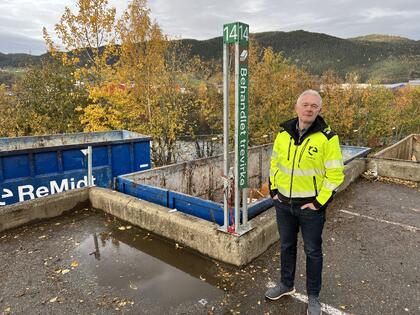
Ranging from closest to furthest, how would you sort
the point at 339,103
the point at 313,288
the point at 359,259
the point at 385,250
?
the point at 313,288 < the point at 359,259 < the point at 385,250 < the point at 339,103

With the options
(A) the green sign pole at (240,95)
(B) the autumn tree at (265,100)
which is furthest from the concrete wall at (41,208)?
(B) the autumn tree at (265,100)

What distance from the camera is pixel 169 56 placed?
18.0 metres

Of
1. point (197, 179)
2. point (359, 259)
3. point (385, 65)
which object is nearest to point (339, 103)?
point (197, 179)

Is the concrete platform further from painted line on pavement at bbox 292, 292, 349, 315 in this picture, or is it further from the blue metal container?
painted line on pavement at bbox 292, 292, 349, 315

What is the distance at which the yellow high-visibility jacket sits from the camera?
258 centimetres

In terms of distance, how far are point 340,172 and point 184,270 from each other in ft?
7.43

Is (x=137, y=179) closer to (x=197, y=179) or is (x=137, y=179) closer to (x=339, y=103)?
(x=197, y=179)

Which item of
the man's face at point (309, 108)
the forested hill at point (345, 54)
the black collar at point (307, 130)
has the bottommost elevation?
the black collar at point (307, 130)

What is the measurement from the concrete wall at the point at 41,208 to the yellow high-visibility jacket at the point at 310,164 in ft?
13.5

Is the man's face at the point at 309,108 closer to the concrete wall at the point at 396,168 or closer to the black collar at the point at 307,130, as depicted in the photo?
the black collar at the point at 307,130

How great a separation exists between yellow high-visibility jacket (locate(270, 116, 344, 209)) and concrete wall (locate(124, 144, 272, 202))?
394 cm

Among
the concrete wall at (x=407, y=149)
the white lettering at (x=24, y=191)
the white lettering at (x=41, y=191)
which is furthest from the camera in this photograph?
the concrete wall at (x=407, y=149)

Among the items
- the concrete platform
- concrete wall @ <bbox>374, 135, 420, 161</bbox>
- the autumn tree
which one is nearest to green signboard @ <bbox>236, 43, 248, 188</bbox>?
the concrete platform

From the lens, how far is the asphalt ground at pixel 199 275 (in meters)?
3.09
